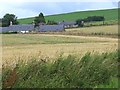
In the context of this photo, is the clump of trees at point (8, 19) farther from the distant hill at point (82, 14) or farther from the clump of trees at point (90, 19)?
the clump of trees at point (90, 19)

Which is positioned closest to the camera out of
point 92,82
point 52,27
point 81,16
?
point 92,82

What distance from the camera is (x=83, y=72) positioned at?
1128 centimetres

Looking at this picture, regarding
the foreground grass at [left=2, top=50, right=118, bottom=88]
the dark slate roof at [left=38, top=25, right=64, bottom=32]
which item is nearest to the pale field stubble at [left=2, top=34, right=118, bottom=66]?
the foreground grass at [left=2, top=50, right=118, bottom=88]

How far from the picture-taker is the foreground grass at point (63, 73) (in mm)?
9578

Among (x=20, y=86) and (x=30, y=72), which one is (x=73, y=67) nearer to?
(x=30, y=72)

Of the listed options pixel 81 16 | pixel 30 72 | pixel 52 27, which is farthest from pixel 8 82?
pixel 81 16

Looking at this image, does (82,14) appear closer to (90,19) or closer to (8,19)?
(90,19)

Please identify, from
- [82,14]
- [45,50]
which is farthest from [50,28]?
[45,50]

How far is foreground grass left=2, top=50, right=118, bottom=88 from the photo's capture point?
9.58m

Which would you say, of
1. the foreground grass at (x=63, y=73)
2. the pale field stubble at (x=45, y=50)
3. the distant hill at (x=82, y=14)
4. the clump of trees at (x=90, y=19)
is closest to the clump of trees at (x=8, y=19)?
the distant hill at (x=82, y=14)

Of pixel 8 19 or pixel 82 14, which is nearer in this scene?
pixel 8 19

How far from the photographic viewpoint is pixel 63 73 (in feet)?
35.7

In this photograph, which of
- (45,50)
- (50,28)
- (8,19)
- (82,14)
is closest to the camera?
(45,50)

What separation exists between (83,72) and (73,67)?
357 millimetres
